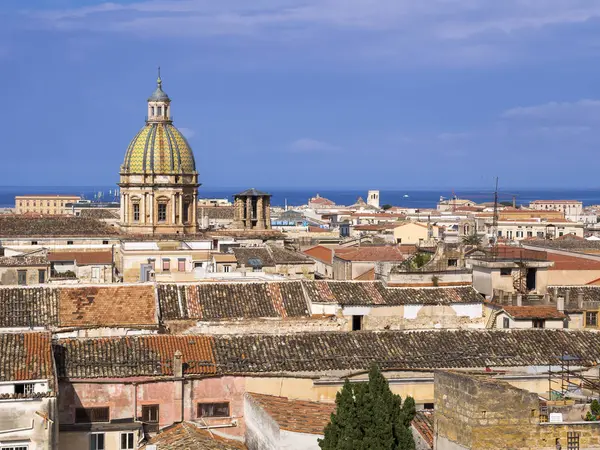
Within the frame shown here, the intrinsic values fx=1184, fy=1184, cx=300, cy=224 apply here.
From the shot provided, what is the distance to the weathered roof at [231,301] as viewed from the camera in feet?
107

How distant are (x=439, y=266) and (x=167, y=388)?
1500cm

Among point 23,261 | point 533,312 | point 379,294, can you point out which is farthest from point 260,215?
point 533,312

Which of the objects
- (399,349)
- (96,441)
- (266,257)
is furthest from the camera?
(266,257)

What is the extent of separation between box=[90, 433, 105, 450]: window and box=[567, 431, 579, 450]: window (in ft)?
36.1

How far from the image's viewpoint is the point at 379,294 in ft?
115

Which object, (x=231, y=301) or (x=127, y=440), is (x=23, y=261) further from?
(x=127, y=440)

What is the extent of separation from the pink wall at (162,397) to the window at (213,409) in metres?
0.09

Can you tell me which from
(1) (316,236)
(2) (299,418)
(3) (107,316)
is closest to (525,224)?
(1) (316,236)

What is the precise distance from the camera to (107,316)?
1244 inches

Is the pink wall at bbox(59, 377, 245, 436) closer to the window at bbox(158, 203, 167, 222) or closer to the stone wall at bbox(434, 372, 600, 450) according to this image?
the stone wall at bbox(434, 372, 600, 450)

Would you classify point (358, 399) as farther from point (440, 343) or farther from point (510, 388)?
point (440, 343)

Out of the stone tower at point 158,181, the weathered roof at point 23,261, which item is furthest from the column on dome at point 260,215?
the weathered roof at point 23,261

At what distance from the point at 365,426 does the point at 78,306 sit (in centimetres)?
1397

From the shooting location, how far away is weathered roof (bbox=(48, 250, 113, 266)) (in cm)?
5461
